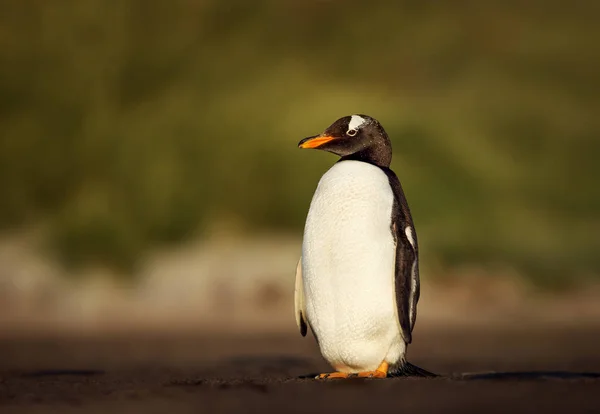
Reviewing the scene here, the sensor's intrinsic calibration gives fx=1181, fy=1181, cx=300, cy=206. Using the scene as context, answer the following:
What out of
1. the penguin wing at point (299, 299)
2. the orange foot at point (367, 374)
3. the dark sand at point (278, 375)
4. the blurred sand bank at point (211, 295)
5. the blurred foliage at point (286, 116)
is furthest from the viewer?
the blurred foliage at point (286, 116)

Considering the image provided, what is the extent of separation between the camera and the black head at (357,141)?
6.95 metres

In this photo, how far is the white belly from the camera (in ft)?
21.7

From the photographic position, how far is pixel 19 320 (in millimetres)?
13391

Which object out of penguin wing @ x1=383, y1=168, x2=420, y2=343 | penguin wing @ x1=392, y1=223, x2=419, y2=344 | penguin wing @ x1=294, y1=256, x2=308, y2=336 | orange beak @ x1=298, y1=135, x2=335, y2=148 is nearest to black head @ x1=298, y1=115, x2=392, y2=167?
orange beak @ x1=298, y1=135, x2=335, y2=148

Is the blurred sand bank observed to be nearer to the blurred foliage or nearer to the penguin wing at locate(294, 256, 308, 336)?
the blurred foliage

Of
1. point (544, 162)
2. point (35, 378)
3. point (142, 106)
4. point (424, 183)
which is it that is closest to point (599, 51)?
point (544, 162)

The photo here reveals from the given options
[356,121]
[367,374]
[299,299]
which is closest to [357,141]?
[356,121]

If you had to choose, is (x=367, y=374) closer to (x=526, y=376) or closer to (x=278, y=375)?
(x=526, y=376)

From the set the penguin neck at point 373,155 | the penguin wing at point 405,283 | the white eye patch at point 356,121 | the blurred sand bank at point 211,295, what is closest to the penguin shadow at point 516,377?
the penguin wing at point 405,283

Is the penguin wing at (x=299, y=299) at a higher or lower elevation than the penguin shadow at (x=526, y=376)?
higher

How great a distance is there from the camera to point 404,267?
6.70 metres

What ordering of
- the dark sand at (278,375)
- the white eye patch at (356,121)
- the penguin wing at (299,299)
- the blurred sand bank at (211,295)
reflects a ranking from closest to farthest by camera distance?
the dark sand at (278,375) → the white eye patch at (356,121) → the penguin wing at (299,299) → the blurred sand bank at (211,295)

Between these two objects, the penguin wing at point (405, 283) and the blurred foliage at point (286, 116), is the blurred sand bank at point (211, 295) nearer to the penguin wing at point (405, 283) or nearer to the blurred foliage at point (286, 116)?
the blurred foliage at point (286, 116)

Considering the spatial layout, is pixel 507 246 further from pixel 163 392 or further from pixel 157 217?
pixel 163 392
